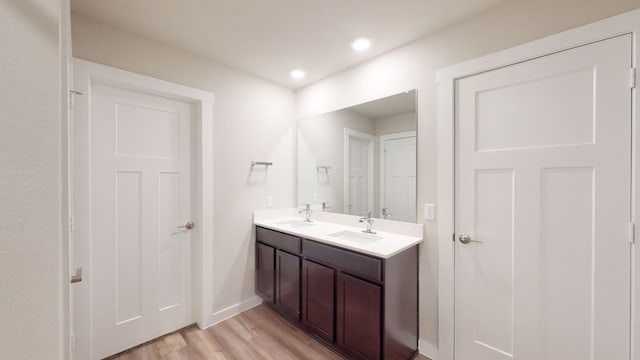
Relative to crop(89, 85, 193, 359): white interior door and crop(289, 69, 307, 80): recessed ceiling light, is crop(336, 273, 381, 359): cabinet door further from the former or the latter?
crop(289, 69, 307, 80): recessed ceiling light

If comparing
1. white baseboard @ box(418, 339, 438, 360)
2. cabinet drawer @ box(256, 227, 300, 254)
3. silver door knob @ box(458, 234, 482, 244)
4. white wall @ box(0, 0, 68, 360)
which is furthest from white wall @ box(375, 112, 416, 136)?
white wall @ box(0, 0, 68, 360)

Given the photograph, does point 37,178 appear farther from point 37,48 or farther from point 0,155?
point 37,48

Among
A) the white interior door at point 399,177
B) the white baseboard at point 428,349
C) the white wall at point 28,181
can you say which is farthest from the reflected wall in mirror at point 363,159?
the white wall at point 28,181

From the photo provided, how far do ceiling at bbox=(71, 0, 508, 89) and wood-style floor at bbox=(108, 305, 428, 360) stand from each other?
8.20 ft

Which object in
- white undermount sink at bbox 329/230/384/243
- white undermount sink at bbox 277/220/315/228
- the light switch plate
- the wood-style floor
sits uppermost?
the light switch plate

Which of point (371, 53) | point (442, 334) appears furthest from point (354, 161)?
point (442, 334)

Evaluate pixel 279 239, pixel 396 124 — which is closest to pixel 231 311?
pixel 279 239

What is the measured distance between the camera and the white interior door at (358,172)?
2434 millimetres

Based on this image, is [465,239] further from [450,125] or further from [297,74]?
[297,74]

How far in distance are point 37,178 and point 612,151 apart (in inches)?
87.8

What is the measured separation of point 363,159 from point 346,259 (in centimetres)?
105

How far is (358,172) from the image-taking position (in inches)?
100

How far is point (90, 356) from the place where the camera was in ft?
5.87

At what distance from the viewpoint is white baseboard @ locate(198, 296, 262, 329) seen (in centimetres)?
235
